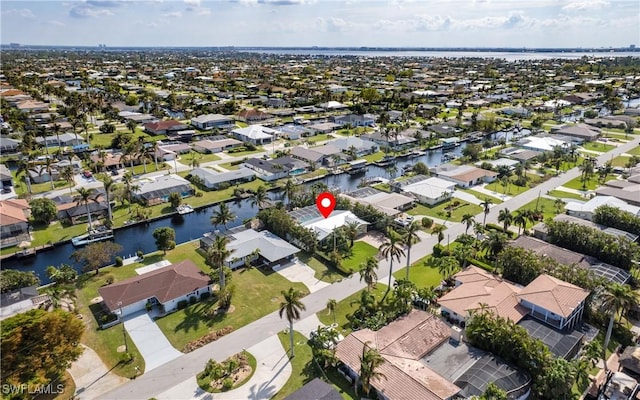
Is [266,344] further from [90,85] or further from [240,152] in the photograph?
[90,85]

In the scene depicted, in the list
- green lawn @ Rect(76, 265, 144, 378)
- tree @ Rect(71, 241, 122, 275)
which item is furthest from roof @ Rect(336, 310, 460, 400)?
tree @ Rect(71, 241, 122, 275)

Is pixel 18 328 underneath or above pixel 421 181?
above

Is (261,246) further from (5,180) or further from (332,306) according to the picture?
(5,180)

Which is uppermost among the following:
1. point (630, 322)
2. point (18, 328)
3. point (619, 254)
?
point (18, 328)

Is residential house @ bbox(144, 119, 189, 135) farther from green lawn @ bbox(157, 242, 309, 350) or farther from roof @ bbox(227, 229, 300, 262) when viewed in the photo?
green lawn @ bbox(157, 242, 309, 350)

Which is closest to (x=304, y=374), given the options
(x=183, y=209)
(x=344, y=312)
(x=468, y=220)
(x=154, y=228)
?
(x=344, y=312)

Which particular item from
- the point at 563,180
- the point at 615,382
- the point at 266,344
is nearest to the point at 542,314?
the point at 615,382
